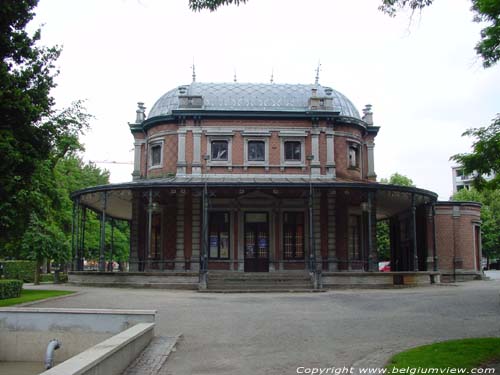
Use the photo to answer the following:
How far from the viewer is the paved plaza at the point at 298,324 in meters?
8.84

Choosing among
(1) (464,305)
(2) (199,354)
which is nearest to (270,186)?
(1) (464,305)

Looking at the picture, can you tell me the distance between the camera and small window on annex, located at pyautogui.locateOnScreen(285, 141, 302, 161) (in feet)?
90.7

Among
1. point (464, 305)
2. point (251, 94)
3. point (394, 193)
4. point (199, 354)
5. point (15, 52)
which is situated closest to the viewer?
point (199, 354)

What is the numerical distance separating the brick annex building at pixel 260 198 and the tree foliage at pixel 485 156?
41.9ft

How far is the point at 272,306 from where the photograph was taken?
1598 centimetres

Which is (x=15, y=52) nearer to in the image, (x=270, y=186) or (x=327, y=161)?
(x=270, y=186)

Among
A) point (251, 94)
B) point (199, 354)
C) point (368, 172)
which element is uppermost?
point (251, 94)

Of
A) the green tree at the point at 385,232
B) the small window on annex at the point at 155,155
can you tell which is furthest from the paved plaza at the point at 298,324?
the green tree at the point at 385,232

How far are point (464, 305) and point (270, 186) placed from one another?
9.89 metres

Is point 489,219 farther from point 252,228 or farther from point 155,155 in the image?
point 155,155

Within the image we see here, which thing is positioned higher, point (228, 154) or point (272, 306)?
point (228, 154)

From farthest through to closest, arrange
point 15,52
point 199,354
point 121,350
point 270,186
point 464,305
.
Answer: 1. point 270,186
2. point 464,305
3. point 15,52
4. point 199,354
5. point 121,350

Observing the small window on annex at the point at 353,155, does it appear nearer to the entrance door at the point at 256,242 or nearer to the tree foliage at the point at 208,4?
the entrance door at the point at 256,242

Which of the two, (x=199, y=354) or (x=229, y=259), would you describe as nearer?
(x=199, y=354)
